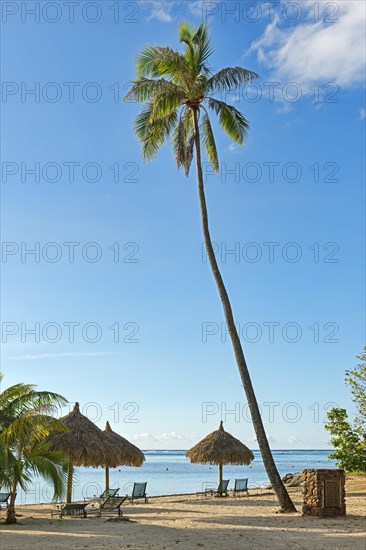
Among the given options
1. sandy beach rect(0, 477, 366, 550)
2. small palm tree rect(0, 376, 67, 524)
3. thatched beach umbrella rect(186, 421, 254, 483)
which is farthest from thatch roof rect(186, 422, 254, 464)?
small palm tree rect(0, 376, 67, 524)

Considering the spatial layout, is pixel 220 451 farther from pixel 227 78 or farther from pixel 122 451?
pixel 227 78

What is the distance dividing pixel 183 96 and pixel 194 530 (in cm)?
1114

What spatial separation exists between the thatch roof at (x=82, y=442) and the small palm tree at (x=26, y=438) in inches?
139

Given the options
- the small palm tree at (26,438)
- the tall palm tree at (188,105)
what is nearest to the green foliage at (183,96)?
the tall palm tree at (188,105)

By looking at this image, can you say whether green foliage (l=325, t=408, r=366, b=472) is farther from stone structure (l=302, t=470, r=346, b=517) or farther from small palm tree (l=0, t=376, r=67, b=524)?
small palm tree (l=0, t=376, r=67, b=524)

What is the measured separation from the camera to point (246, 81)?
18016 mm

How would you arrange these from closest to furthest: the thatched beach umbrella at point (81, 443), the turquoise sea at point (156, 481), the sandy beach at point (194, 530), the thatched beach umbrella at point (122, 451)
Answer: the sandy beach at point (194, 530), the thatched beach umbrella at point (81, 443), the thatched beach umbrella at point (122, 451), the turquoise sea at point (156, 481)

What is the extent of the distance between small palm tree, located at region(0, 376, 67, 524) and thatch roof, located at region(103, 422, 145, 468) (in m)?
5.79

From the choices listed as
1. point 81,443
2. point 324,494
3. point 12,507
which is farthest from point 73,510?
Answer: point 324,494

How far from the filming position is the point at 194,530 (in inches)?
518

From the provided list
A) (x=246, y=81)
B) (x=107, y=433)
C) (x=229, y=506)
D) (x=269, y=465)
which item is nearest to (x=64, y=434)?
(x=107, y=433)

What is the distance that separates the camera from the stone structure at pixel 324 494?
15.0 meters

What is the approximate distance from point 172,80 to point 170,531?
1178 centimetres

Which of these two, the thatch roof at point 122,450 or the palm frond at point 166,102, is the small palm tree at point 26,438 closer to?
the thatch roof at point 122,450
